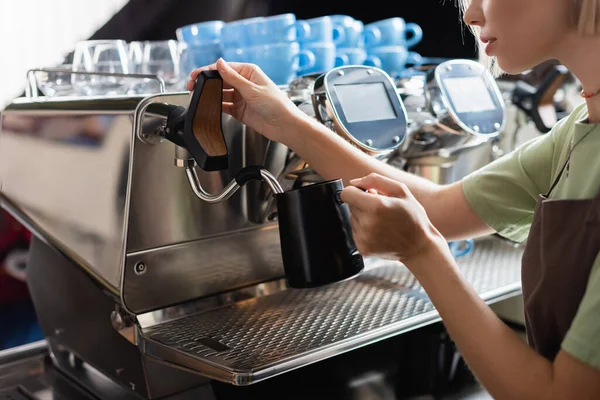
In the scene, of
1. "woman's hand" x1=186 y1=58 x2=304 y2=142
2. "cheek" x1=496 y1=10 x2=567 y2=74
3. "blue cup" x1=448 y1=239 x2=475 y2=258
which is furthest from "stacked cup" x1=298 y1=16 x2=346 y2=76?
"cheek" x1=496 y1=10 x2=567 y2=74

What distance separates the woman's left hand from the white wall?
0.99 metres

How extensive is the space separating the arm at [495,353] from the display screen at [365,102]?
28cm

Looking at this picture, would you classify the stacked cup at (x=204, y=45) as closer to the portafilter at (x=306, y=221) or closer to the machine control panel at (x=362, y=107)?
the machine control panel at (x=362, y=107)

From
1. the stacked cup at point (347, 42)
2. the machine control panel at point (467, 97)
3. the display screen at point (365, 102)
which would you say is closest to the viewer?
the display screen at point (365, 102)

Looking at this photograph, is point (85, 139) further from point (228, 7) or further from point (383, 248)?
point (228, 7)

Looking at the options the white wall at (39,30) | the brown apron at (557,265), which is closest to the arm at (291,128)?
the brown apron at (557,265)

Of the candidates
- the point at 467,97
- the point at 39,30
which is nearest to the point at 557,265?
the point at 467,97

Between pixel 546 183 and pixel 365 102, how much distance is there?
0.26 metres

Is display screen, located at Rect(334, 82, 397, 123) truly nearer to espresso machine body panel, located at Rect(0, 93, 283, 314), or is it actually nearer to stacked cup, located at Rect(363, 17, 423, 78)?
espresso machine body panel, located at Rect(0, 93, 283, 314)

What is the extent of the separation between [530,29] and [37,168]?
67cm

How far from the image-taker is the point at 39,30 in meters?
1.48

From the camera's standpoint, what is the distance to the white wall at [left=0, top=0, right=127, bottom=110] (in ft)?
4.77

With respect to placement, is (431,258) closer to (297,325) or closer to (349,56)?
(297,325)

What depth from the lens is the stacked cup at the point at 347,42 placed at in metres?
1.28
